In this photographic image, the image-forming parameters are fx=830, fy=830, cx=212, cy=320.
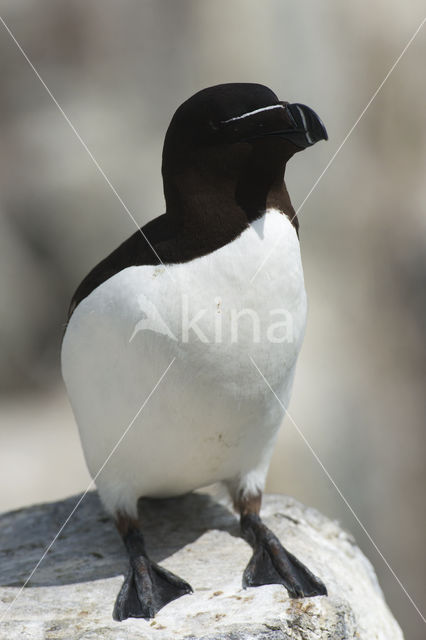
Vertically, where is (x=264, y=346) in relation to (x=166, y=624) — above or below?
above

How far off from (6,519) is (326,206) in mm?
3218

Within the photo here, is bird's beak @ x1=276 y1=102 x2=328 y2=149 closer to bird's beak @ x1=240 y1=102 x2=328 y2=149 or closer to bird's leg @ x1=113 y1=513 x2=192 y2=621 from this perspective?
bird's beak @ x1=240 y1=102 x2=328 y2=149

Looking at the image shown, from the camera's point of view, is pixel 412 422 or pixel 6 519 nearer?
pixel 6 519


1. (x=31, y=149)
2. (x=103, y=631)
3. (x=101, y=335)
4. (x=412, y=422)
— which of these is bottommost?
(x=412, y=422)

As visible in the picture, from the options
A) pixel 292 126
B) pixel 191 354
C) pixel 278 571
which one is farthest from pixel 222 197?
pixel 278 571

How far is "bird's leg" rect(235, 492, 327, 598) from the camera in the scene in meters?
2.46

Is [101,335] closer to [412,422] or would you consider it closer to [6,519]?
[6,519]

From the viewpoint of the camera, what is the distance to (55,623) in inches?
90.0

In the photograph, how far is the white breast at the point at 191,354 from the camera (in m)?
2.31

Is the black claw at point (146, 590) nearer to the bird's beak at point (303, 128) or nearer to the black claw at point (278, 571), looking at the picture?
the black claw at point (278, 571)

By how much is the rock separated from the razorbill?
0.26ft

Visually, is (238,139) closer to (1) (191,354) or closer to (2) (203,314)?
(2) (203,314)

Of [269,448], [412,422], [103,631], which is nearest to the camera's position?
[103,631]

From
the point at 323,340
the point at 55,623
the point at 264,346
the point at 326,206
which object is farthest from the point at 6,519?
the point at 326,206
